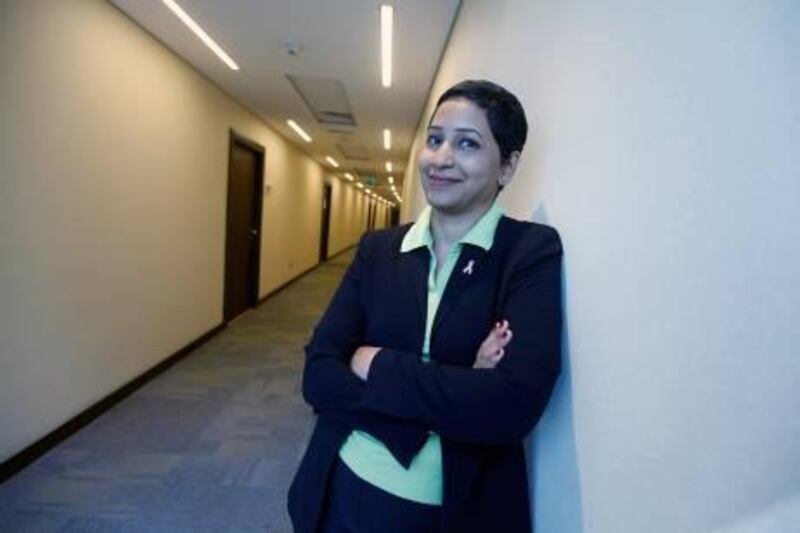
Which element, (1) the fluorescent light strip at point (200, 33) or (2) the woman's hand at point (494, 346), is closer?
(2) the woman's hand at point (494, 346)

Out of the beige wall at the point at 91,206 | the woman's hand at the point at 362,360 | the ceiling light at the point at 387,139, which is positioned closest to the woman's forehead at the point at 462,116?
the woman's hand at the point at 362,360

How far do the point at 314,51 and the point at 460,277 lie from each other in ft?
10.8

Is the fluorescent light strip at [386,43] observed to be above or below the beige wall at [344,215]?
above

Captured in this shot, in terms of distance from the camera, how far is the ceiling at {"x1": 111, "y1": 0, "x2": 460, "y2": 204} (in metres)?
3.02

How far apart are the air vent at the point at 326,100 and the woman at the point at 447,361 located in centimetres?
381

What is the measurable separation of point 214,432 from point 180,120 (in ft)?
8.38

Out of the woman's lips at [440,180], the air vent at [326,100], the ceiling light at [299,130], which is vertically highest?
the air vent at [326,100]

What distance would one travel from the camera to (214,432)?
298 centimetres

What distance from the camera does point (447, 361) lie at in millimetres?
995

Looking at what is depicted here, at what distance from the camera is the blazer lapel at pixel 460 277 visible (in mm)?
Result: 991

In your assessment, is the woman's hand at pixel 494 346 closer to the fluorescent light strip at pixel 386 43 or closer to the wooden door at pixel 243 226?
the fluorescent light strip at pixel 386 43

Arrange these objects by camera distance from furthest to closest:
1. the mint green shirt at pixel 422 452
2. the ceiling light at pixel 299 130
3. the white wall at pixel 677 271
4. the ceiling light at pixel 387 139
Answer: the ceiling light at pixel 387 139 < the ceiling light at pixel 299 130 < the mint green shirt at pixel 422 452 < the white wall at pixel 677 271

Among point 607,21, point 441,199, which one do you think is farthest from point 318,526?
point 607,21

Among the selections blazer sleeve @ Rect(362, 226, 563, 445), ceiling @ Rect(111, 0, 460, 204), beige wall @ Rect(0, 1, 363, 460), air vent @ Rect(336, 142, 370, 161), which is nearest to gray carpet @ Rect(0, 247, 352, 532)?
beige wall @ Rect(0, 1, 363, 460)
